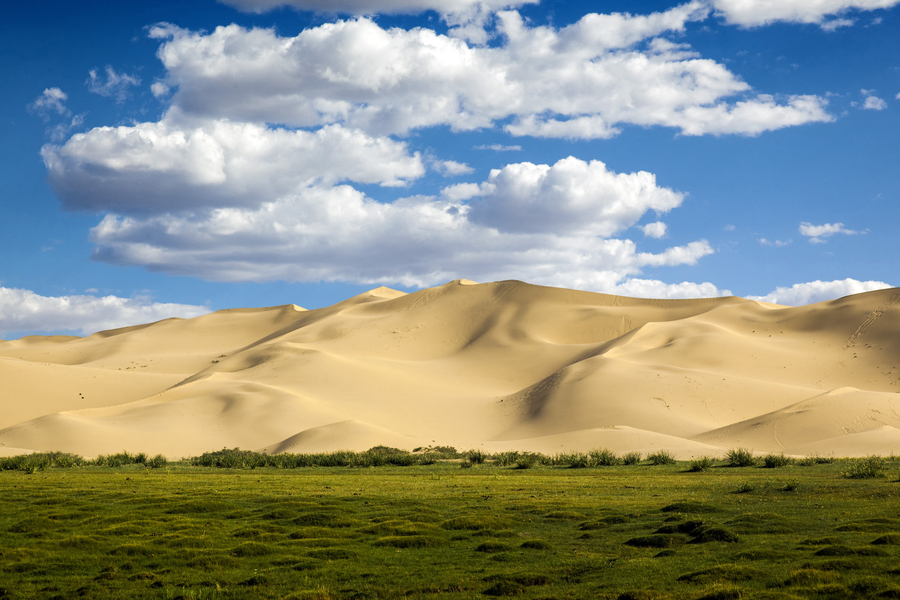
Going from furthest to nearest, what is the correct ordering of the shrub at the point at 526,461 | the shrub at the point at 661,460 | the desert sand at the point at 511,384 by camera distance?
the desert sand at the point at 511,384 < the shrub at the point at 526,461 < the shrub at the point at 661,460

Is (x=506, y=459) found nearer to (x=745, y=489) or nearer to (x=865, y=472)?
(x=865, y=472)

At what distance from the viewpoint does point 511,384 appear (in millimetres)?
78812

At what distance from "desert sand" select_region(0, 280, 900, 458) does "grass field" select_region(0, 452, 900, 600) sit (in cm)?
2079

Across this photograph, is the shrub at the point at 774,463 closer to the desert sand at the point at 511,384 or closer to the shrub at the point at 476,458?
the desert sand at the point at 511,384

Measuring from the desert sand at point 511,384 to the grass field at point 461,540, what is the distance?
2079 centimetres

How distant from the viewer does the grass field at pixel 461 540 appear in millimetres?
10914

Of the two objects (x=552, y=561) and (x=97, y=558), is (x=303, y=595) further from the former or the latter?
(x=97, y=558)

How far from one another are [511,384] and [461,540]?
64.2m

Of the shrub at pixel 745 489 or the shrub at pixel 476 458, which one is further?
the shrub at pixel 476 458

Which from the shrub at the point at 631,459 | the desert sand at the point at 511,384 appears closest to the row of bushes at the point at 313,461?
the desert sand at the point at 511,384

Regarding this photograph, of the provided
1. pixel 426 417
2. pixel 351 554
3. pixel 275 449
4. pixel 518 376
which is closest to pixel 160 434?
pixel 275 449

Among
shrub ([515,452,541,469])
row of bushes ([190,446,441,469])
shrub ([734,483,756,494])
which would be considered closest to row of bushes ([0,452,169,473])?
row of bushes ([190,446,441,469])

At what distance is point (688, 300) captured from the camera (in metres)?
104

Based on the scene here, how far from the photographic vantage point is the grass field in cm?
1091
